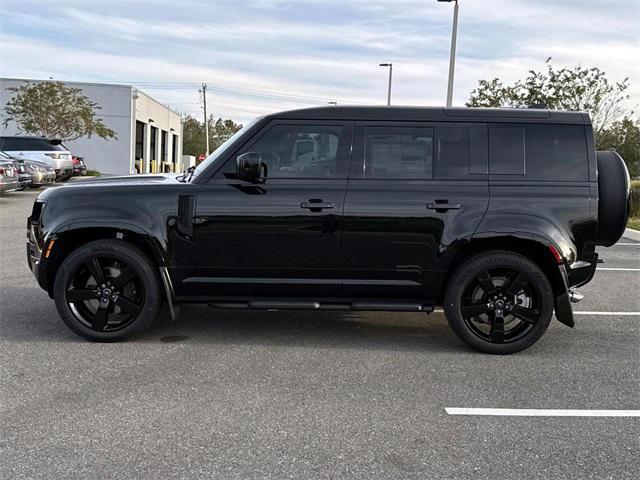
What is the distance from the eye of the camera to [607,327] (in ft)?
20.7

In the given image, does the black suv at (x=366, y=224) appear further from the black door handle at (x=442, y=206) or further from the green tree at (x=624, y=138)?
the green tree at (x=624, y=138)

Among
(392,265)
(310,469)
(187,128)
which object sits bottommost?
(310,469)

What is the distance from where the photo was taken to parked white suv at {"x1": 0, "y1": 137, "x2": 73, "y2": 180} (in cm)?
2217

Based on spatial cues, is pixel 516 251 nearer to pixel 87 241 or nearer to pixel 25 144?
pixel 87 241

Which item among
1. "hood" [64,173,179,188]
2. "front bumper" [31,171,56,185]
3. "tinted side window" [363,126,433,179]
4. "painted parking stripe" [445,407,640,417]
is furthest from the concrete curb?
"front bumper" [31,171,56,185]

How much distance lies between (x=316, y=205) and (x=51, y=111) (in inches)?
1303

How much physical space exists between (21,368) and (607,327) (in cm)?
522

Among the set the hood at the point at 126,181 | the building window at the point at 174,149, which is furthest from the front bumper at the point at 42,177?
the building window at the point at 174,149

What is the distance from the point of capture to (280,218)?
5.14 metres

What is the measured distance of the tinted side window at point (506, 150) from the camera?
5.22 meters

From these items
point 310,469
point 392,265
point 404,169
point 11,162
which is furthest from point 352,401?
point 11,162

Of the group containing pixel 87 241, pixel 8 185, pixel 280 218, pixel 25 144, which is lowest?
pixel 87 241

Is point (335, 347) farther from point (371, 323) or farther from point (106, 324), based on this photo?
point (106, 324)

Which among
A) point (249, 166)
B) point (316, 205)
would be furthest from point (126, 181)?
point (316, 205)
